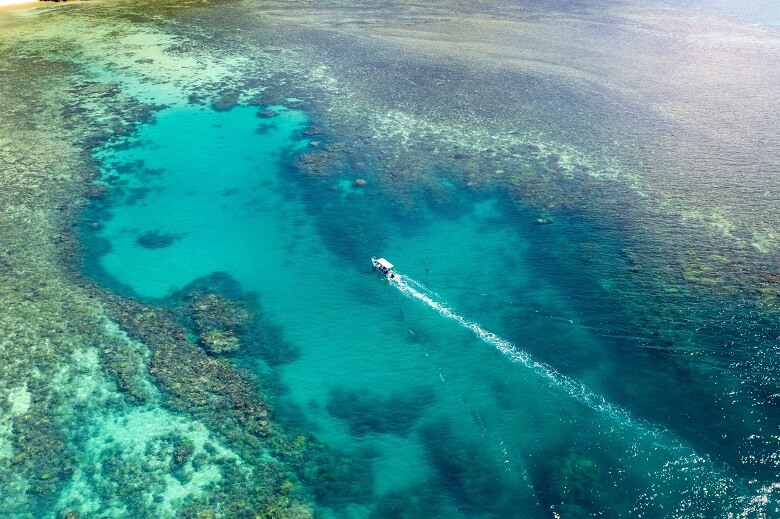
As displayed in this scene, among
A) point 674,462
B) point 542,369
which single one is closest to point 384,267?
point 542,369

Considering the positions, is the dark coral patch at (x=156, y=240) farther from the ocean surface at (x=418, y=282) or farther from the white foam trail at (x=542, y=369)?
the white foam trail at (x=542, y=369)

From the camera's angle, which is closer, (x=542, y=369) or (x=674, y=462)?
(x=674, y=462)

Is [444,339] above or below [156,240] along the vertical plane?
below

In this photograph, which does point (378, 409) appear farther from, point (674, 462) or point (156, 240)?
point (156, 240)

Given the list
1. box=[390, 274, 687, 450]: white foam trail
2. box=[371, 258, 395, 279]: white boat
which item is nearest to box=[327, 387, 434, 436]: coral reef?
box=[390, 274, 687, 450]: white foam trail

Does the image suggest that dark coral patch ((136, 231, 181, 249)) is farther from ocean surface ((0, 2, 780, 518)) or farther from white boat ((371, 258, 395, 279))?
white boat ((371, 258, 395, 279))

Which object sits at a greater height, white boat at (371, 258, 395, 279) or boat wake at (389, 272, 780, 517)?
white boat at (371, 258, 395, 279)
